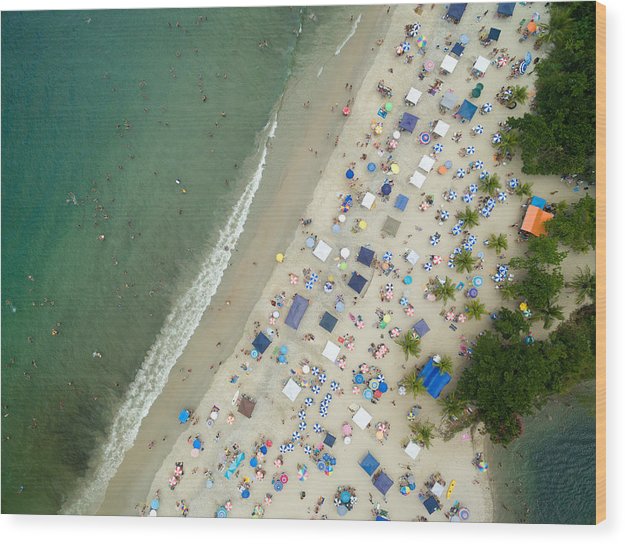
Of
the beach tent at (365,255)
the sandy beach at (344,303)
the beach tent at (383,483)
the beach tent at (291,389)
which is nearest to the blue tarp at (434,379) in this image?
the sandy beach at (344,303)

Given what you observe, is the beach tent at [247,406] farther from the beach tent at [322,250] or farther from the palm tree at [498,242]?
the palm tree at [498,242]

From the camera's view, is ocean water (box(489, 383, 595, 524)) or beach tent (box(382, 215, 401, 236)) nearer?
ocean water (box(489, 383, 595, 524))

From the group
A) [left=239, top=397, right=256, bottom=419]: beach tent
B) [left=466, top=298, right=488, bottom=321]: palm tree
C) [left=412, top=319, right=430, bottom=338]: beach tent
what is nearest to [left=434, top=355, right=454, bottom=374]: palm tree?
[left=412, top=319, right=430, bottom=338]: beach tent

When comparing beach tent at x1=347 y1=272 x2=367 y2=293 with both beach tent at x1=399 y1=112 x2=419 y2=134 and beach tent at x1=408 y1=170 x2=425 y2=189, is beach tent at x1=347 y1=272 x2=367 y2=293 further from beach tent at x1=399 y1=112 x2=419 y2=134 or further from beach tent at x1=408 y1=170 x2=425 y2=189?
beach tent at x1=399 y1=112 x2=419 y2=134

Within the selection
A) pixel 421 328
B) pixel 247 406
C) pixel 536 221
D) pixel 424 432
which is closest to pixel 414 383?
pixel 424 432

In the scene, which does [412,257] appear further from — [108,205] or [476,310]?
[108,205]
